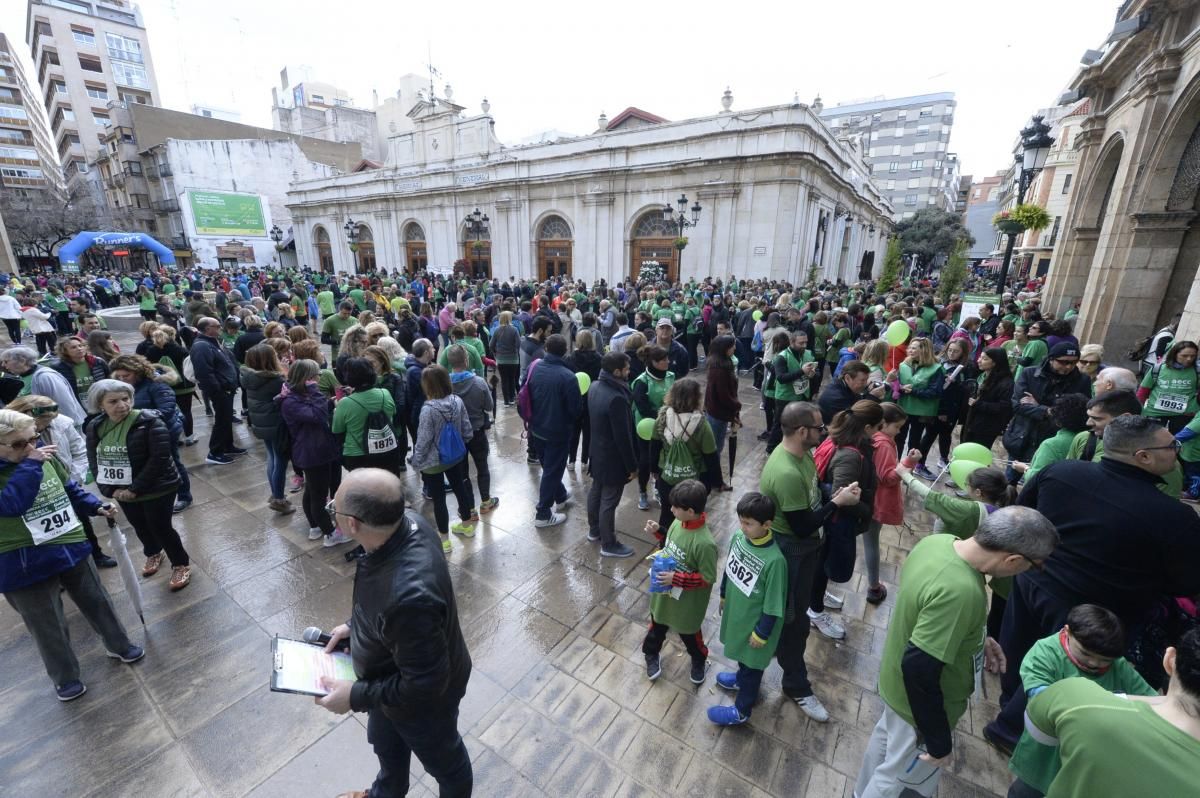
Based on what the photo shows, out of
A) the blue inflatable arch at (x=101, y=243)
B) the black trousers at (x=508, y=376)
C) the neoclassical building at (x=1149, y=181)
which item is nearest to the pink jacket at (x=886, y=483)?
the black trousers at (x=508, y=376)

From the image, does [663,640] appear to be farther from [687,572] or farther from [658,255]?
[658,255]

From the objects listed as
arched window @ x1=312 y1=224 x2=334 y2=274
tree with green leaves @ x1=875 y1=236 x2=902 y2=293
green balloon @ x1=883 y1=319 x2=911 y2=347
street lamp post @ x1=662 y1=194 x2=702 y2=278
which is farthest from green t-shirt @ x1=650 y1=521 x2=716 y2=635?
arched window @ x1=312 y1=224 x2=334 y2=274

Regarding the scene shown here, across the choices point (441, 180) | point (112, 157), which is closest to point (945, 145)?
point (441, 180)

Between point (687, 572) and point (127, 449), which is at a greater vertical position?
point (127, 449)

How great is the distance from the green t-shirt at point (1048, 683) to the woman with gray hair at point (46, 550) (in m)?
4.60

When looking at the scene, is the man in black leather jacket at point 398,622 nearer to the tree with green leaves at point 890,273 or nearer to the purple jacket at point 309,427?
Result: the purple jacket at point 309,427

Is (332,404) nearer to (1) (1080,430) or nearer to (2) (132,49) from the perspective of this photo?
(1) (1080,430)

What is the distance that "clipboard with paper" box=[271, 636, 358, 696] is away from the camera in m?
1.69

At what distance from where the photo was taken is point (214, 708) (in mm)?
2732

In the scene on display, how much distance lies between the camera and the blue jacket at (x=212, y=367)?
5.66 meters

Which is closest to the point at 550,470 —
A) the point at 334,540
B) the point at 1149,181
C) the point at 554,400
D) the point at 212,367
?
the point at 554,400

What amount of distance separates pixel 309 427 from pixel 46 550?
1.65 m

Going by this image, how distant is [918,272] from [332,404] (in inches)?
1889

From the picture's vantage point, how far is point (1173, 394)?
4.59 m
